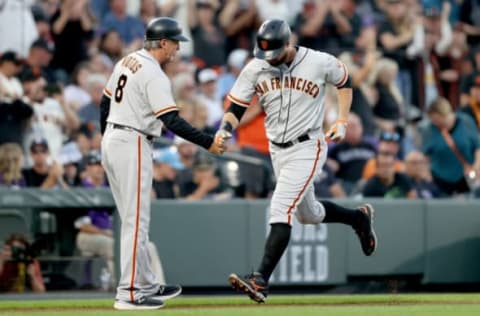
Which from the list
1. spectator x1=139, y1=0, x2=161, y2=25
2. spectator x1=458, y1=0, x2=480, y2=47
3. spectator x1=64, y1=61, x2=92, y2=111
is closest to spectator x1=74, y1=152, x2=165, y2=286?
spectator x1=64, y1=61, x2=92, y2=111

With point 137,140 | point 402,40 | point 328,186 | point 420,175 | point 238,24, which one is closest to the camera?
point 137,140

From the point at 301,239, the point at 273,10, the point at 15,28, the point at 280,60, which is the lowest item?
the point at 301,239

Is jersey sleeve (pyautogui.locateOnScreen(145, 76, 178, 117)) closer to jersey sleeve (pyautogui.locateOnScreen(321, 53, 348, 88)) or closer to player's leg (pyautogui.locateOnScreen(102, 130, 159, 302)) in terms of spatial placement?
player's leg (pyautogui.locateOnScreen(102, 130, 159, 302))

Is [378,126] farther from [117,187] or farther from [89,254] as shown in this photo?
[117,187]

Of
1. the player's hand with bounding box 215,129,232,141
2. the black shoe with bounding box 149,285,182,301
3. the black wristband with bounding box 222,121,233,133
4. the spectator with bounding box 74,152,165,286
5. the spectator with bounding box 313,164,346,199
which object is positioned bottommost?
the black shoe with bounding box 149,285,182,301

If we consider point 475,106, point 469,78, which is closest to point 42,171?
point 475,106

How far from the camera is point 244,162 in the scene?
13.9m

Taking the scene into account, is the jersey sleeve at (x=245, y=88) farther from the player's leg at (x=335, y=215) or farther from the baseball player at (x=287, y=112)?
the player's leg at (x=335, y=215)

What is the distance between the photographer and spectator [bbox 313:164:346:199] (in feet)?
46.8

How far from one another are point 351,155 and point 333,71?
18.6ft

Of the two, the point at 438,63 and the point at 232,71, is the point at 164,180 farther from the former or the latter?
the point at 438,63

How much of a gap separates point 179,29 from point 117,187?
1243 mm

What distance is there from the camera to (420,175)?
14859 millimetres

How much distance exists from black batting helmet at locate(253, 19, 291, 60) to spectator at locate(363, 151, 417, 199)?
479 centimetres
